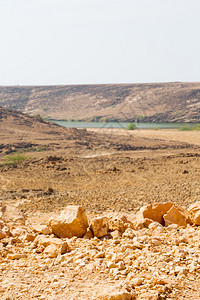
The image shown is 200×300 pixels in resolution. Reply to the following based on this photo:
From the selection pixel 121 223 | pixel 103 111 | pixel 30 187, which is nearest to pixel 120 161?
pixel 30 187

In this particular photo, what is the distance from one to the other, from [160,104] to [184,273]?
224ft

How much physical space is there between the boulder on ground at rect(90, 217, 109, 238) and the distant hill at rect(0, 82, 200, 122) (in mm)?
55519

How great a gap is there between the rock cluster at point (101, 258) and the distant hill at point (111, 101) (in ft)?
182

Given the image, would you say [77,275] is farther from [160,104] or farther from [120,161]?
[160,104]

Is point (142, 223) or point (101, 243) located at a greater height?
point (101, 243)

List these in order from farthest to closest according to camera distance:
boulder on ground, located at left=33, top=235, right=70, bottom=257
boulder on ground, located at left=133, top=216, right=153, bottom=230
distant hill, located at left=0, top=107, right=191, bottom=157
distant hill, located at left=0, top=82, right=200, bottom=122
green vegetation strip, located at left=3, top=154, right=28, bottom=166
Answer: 1. distant hill, located at left=0, top=82, right=200, bottom=122
2. distant hill, located at left=0, top=107, right=191, bottom=157
3. green vegetation strip, located at left=3, top=154, right=28, bottom=166
4. boulder on ground, located at left=133, top=216, right=153, bottom=230
5. boulder on ground, located at left=33, top=235, right=70, bottom=257

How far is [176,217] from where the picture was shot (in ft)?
20.0

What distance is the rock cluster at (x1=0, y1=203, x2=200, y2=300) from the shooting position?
11.4ft

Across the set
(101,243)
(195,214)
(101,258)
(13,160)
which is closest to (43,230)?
(101,243)

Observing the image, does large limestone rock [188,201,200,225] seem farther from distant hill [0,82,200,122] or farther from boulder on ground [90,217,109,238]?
distant hill [0,82,200,122]

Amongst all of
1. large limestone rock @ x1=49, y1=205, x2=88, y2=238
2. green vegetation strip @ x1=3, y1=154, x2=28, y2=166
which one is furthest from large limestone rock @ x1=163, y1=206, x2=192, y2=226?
green vegetation strip @ x1=3, y1=154, x2=28, y2=166

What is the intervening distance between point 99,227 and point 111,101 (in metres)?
73.6

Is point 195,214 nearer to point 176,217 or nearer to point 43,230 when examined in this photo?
point 176,217

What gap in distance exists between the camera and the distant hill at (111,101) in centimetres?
6431
